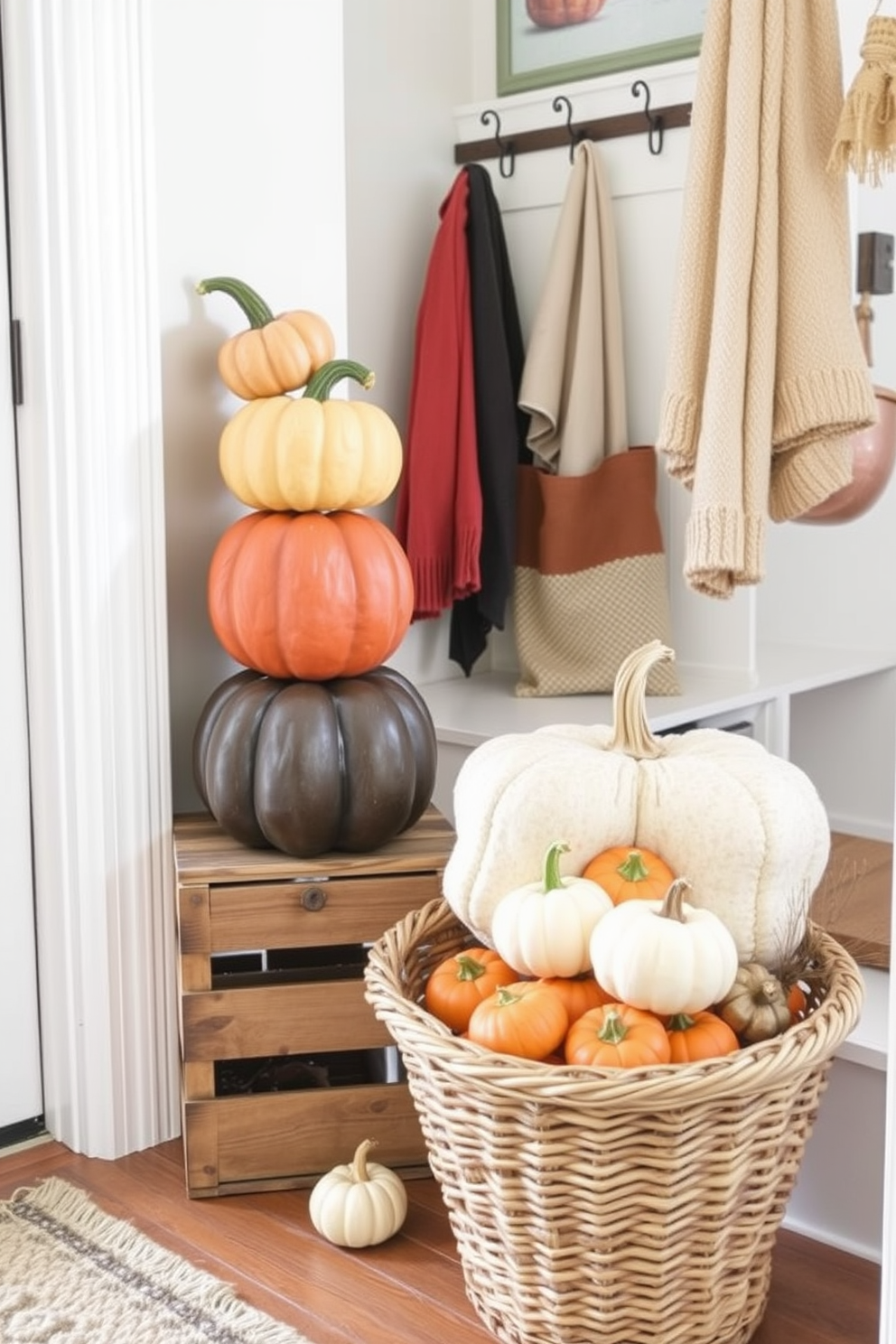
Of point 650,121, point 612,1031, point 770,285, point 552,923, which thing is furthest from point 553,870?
point 650,121

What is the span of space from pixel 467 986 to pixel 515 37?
2.01 meters

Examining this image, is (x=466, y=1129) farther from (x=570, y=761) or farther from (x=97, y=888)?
(x=97, y=888)

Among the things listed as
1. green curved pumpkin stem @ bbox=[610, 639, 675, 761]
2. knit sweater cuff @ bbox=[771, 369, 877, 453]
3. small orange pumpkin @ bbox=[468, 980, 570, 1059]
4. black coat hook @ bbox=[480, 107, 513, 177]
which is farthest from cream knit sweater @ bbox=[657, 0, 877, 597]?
black coat hook @ bbox=[480, 107, 513, 177]

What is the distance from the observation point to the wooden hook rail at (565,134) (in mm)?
2561

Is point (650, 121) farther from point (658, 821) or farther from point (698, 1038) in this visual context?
point (698, 1038)

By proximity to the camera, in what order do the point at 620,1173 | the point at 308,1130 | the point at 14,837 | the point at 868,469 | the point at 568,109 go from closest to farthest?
the point at 620,1173, the point at 308,1130, the point at 14,837, the point at 868,469, the point at 568,109

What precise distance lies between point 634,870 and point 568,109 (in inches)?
67.8

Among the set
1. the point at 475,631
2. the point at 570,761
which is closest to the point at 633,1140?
the point at 570,761

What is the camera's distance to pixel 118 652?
70.3 inches

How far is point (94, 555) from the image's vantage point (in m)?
1.76

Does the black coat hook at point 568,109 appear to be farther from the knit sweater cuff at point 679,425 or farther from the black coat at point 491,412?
the knit sweater cuff at point 679,425

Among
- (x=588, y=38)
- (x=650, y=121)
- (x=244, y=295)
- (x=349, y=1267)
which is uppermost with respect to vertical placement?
(x=588, y=38)

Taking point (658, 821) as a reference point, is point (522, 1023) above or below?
below

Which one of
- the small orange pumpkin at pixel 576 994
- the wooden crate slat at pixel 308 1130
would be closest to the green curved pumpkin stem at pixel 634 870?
the small orange pumpkin at pixel 576 994
